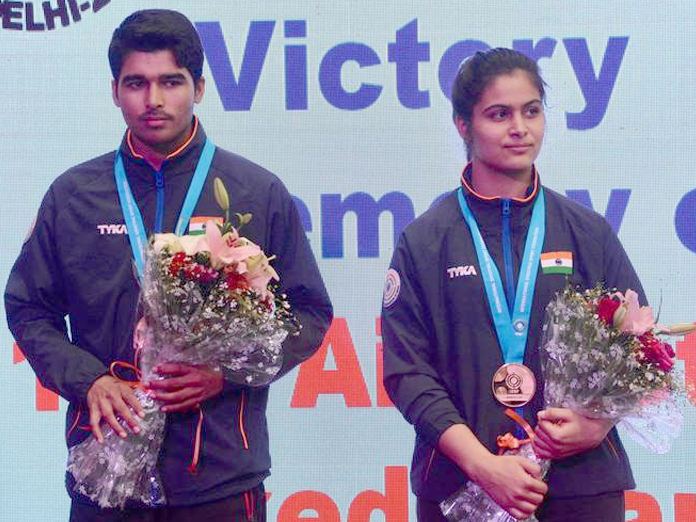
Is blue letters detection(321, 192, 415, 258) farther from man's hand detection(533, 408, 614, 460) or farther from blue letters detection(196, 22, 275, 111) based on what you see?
man's hand detection(533, 408, 614, 460)

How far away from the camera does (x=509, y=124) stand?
9.57 ft

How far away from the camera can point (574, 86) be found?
3941mm

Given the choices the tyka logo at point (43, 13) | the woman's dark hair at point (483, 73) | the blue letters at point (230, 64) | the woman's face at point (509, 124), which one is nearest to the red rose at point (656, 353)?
the woman's face at point (509, 124)

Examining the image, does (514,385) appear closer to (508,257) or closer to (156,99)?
(508,257)

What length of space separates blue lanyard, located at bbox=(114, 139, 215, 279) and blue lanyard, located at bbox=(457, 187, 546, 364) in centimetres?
71

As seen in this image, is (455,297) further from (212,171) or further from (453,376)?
(212,171)

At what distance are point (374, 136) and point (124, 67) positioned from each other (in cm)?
119

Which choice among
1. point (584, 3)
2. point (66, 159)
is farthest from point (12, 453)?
point (584, 3)

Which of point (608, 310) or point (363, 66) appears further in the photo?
point (363, 66)

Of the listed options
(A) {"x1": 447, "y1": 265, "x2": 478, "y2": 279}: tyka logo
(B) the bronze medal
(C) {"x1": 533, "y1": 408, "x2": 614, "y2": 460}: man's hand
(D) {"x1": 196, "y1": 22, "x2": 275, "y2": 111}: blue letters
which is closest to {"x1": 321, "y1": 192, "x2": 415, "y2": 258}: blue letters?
(D) {"x1": 196, "y1": 22, "x2": 275, "y2": 111}: blue letters

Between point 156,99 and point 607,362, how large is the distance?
1.32 m

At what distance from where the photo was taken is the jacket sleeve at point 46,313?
2785 mm

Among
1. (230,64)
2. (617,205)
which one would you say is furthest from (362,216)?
(617,205)

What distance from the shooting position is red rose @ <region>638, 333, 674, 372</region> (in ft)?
8.41
